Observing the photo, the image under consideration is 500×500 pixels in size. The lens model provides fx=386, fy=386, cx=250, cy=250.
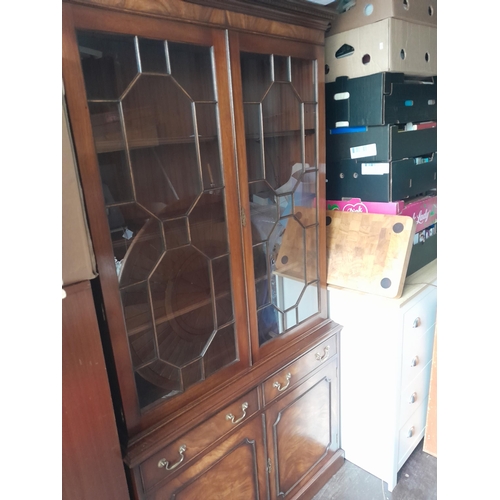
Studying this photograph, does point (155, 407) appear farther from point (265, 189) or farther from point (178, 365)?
point (265, 189)

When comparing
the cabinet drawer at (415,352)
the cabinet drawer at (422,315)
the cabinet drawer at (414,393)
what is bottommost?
the cabinet drawer at (414,393)

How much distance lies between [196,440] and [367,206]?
1.06 meters

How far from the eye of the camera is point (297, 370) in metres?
1.45

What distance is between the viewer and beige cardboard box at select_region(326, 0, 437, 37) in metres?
1.34

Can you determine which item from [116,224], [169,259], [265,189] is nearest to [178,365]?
[169,259]

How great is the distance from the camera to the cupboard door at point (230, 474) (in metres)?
1.11

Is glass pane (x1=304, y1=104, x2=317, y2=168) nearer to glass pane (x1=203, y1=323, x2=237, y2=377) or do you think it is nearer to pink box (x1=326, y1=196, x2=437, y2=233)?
pink box (x1=326, y1=196, x2=437, y2=233)

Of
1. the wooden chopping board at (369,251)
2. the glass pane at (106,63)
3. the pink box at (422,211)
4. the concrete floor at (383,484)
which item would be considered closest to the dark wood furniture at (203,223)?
the glass pane at (106,63)

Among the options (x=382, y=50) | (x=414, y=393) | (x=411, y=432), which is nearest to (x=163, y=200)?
(x=382, y=50)

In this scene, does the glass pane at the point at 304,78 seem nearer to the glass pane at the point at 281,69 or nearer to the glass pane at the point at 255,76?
the glass pane at the point at 281,69

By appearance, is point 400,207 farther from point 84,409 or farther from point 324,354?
point 84,409
